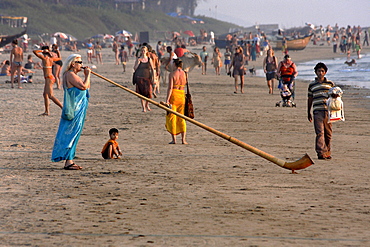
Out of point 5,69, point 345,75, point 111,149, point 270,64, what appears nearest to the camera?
Result: point 111,149

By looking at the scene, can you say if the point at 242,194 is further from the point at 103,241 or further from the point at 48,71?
the point at 48,71

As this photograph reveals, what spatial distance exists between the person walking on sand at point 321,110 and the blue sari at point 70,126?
3536mm

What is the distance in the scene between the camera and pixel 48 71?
48.7 feet

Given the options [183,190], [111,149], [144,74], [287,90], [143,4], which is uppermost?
[143,4]

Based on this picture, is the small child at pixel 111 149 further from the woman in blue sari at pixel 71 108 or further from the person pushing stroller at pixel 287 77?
the person pushing stroller at pixel 287 77

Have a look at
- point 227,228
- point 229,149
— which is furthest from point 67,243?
point 229,149

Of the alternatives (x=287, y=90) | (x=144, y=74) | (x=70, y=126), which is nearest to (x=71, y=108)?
(x=70, y=126)

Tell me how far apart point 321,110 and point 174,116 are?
2594 mm

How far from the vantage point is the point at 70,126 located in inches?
328

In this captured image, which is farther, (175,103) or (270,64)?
(270,64)

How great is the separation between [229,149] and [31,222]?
522 centimetres

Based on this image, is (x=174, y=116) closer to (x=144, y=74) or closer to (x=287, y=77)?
(x=144, y=74)

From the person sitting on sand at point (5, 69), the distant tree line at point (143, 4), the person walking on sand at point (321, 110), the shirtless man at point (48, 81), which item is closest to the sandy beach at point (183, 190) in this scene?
the person walking on sand at point (321, 110)

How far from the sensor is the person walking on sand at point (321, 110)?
31.5ft
